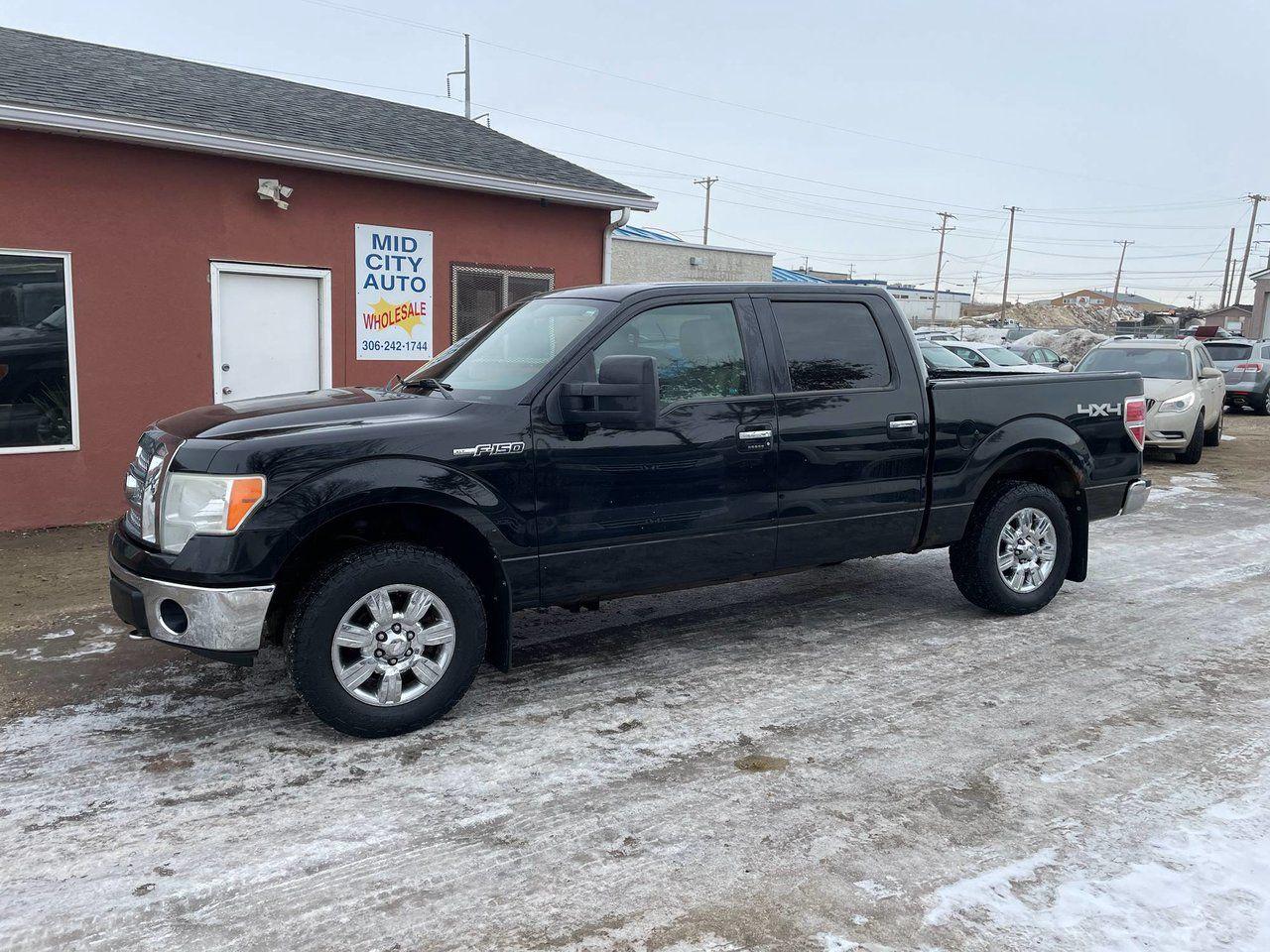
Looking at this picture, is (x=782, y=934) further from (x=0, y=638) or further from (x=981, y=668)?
(x=0, y=638)

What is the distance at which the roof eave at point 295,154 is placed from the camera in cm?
799

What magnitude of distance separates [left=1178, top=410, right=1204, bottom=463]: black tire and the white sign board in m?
10.6

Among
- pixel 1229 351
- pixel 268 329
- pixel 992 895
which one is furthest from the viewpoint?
pixel 1229 351

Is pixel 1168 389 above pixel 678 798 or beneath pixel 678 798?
above

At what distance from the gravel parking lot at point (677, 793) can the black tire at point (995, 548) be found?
219mm

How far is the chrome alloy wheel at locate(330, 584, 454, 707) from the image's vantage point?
4125 millimetres

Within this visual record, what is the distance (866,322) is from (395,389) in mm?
2682

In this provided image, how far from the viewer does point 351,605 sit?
13.4 feet

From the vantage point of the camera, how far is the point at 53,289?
8.45 meters

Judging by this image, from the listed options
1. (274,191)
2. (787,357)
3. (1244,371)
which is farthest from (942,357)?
(787,357)

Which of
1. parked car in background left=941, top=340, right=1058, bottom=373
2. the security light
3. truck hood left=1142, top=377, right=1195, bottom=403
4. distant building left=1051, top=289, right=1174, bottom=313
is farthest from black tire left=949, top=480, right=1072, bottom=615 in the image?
distant building left=1051, top=289, right=1174, bottom=313

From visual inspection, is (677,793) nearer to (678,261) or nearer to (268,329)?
(268,329)

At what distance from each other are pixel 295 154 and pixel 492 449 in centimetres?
638

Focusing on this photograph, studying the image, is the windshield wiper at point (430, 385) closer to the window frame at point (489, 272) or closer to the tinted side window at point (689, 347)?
the tinted side window at point (689, 347)
